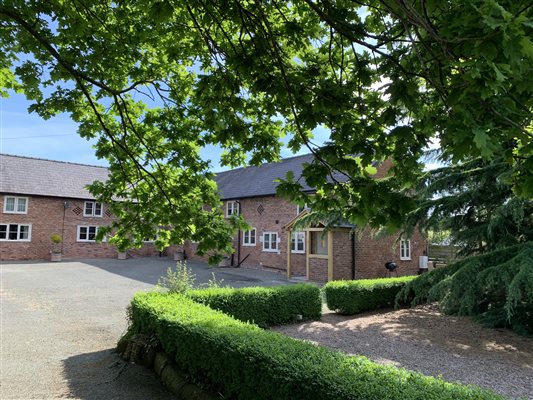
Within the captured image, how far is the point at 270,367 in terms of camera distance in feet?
13.5

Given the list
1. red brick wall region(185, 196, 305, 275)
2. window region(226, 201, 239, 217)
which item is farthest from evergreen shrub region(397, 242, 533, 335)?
window region(226, 201, 239, 217)

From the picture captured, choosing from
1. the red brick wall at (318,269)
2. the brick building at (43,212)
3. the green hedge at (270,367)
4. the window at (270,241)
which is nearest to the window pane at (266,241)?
the window at (270,241)

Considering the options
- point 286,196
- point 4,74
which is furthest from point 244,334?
point 4,74

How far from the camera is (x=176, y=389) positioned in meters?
5.84

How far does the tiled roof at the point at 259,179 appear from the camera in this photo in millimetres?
25828

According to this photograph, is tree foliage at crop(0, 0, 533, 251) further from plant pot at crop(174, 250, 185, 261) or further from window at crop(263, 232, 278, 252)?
plant pot at crop(174, 250, 185, 261)

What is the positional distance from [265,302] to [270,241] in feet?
49.0

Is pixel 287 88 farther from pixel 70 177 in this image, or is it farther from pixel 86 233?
pixel 70 177

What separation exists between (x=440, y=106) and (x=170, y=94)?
459cm

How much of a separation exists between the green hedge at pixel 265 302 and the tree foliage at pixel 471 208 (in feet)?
13.0

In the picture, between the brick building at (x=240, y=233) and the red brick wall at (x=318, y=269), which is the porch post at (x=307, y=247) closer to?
the brick building at (x=240, y=233)

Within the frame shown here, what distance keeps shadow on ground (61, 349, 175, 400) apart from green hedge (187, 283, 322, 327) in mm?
2037

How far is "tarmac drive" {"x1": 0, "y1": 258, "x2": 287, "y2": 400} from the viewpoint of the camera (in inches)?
238

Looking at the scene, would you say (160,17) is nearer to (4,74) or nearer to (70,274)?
(4,74)
